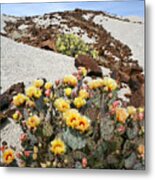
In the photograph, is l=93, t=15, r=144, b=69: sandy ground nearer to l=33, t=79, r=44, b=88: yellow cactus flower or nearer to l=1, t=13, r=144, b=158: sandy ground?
l=1, t=13, r=144, b=158: sandy ground

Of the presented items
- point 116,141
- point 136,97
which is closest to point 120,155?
point 116,141

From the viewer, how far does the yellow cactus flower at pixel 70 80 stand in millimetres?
2350

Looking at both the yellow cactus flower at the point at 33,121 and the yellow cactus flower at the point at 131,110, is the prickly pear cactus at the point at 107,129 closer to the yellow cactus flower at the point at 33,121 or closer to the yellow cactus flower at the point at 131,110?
the yellow cactus flower at the point at 131,110

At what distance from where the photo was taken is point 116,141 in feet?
7.54

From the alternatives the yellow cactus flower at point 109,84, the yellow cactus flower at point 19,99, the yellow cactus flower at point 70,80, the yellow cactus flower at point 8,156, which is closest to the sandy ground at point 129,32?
the yellow cactus flower at point 109,84

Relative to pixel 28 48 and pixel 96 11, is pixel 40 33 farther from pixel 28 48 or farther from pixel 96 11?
pixel 96 11

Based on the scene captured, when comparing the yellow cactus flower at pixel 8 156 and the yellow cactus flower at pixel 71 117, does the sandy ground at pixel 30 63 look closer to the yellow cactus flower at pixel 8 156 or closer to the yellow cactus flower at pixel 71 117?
the yellow cactus flower at pixel 8 156

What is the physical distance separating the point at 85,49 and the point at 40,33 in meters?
0.22

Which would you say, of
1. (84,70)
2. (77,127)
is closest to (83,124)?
(77,127)

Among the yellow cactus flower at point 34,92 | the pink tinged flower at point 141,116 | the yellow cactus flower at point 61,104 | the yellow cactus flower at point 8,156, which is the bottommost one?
the yellow cactus flower at point 8,156

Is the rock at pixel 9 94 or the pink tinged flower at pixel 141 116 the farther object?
the rock at pixel 9 94

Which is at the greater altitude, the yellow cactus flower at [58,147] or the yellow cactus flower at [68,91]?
the yellow cactus flower at [68,91]

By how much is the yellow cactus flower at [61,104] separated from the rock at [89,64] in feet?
0.54

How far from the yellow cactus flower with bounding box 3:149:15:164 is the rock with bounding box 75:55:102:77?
49cm
